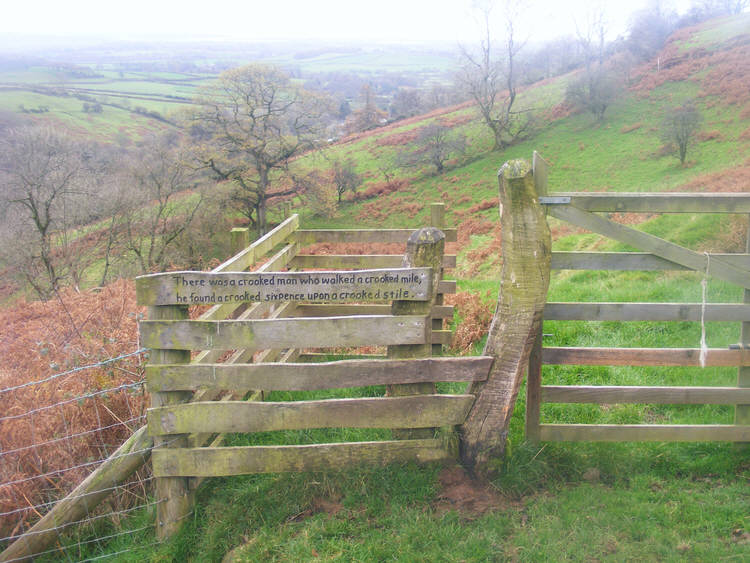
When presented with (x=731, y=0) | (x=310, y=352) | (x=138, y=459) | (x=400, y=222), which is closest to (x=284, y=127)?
(x=400, y=222)

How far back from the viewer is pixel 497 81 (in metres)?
62.9

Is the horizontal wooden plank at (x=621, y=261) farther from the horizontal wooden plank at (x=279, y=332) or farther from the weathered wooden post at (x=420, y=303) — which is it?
the horizontal wooden plank at (x=279, y=332)

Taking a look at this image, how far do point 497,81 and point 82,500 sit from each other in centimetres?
6518

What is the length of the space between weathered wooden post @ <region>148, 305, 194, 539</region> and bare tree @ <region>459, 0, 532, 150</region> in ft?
167

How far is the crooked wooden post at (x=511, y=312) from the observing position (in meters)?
4.04

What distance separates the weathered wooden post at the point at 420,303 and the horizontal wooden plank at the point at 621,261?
0.92 m

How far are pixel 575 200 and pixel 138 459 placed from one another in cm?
383

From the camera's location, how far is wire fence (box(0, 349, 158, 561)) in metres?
4.33

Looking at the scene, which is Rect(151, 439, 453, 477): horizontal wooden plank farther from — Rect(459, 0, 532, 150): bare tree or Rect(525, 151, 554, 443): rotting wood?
Rect(459, 0, 532, 150): bare tree

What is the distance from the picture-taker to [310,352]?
8.05 m

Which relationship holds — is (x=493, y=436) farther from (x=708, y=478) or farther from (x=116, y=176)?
(x=116, y=176)

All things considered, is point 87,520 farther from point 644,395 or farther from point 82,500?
point 644,395

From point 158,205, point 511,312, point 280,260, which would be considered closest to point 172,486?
point 511,312

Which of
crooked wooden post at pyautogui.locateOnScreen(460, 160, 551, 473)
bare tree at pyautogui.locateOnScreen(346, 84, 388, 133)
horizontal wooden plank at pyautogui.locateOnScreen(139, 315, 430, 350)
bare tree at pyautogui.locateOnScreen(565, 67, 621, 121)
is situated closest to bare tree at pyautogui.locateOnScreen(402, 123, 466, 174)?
bare tree at pyautogui.locateOnScreen(565, 67, 621, 121)
